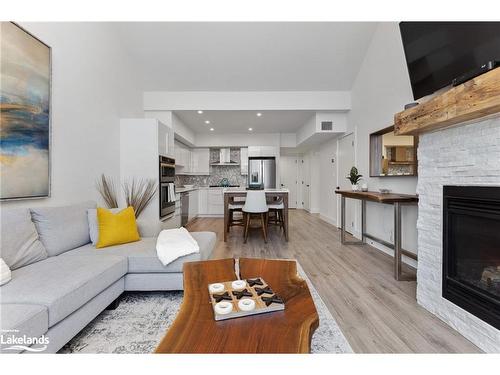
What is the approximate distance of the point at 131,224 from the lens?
2.53 metres

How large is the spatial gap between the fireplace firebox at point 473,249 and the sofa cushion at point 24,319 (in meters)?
2.54

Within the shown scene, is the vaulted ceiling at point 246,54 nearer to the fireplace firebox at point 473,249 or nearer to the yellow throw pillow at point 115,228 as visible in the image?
the yellow throw pillow at point 115,228

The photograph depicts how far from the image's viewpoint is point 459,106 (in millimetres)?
1521

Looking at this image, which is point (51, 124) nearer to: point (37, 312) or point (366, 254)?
point (37, 312)

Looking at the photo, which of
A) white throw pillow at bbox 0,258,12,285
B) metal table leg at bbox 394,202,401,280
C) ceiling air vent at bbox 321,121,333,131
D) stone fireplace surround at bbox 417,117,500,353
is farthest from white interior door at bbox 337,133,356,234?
white throw pillow at bbox 0,258,12,285

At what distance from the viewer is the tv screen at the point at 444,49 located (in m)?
1.66

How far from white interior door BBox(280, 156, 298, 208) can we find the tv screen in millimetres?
6514

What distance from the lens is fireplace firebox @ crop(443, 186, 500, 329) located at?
1.56 m

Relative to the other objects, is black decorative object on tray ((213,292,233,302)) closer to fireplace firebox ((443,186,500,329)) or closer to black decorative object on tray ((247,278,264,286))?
black decorative object on tray ((247,278,264,286))

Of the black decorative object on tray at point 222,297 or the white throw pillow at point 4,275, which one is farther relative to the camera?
the white throw pillow at point 4,275

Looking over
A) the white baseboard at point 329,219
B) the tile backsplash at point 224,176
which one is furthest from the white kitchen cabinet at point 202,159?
the white baseboard at point 329,219

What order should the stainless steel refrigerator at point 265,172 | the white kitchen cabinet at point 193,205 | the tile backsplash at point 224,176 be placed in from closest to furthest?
1. the white kitchen cabinet at point 193,205
2. the stainless steel refrigerator at point 265,172
3. the tile backsplash at point 224,176
